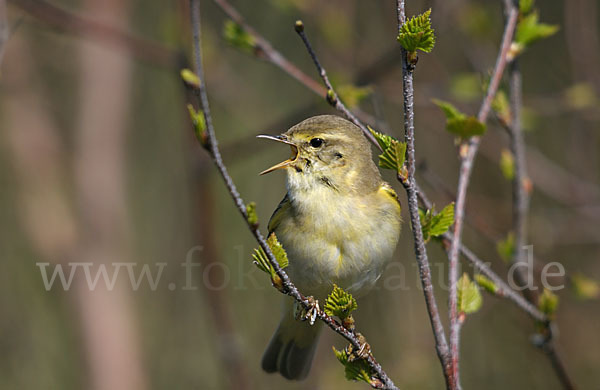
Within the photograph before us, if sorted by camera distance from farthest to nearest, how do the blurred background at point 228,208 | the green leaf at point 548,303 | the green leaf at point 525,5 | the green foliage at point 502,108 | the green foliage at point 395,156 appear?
the blurred background at point 228,208
the green foliage at point 502,108
the green leaf at point 525,5
the green leaf at point 548,303
the green foliage at point 395,156

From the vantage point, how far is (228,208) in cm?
529

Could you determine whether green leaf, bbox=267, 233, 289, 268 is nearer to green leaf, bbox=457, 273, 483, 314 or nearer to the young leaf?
the young leaf

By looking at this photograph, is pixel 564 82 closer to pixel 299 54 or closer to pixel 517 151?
pixel 299 54

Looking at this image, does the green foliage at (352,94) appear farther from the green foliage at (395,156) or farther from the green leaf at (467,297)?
the green foliage at (395,156)

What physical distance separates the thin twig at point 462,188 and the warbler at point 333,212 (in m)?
0.37

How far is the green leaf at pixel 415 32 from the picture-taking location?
1.51 metres

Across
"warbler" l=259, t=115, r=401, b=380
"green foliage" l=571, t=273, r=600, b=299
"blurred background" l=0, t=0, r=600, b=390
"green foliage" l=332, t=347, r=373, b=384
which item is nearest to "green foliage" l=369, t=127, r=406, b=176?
"green foliage" l=332, t=347, r=373, b=384

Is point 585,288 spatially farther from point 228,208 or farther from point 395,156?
point 228,208

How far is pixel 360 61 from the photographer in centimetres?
471

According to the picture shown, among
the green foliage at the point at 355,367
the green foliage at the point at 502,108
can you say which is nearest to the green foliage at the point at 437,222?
the green foliage at the point at 355,367

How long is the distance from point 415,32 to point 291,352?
211cm

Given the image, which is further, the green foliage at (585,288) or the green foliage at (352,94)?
the green foliage at (585,288)

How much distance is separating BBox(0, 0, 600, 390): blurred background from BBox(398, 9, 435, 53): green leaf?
182cm

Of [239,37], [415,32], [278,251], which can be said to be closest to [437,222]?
[278,251]
